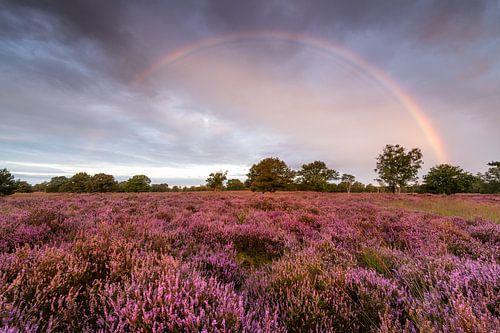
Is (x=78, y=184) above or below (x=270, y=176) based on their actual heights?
below

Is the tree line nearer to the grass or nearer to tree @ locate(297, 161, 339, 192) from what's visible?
tree @ locate(297, 161, 339, 192)

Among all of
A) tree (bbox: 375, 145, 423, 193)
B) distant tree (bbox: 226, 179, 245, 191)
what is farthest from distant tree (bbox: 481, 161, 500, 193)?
distant tree (bbox: 226, 179, 245, 191)

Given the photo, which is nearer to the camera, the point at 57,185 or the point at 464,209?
the point at 464,209

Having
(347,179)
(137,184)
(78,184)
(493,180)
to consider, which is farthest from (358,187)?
(78,184)

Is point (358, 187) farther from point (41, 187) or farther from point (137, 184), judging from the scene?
point (41, 187)

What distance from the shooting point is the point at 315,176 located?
6519cm

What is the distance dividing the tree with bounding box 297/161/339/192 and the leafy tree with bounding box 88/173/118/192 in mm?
50779

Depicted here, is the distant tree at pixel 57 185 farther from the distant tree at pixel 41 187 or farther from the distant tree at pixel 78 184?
the distant tree at pixel 41 187

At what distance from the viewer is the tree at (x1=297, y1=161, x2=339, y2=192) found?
63656 mm

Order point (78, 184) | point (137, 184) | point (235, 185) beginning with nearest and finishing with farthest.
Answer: point (78, 184) → point (137, 184) → point (235, 185)

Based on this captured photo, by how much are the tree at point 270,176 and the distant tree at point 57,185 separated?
2022 inches

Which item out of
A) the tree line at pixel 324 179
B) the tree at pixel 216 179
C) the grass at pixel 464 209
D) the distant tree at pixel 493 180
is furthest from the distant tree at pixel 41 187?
the distant tree at pixel 493 180

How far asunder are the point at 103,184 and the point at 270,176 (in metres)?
40.6

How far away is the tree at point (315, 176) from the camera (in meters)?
63.7
